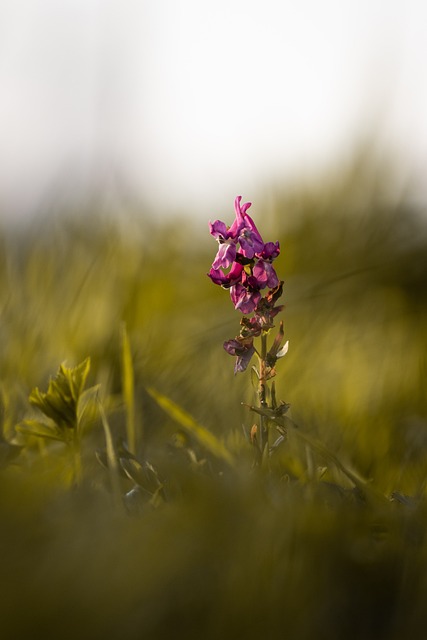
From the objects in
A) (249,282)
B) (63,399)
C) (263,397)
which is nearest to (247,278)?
(249,282)

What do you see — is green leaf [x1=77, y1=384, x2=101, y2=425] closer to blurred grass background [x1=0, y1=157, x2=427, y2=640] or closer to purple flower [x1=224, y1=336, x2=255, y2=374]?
blurred grass background [x1=0, y1=157, x2=427, y2=640]

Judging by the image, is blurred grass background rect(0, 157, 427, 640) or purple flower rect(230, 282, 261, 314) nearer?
blurred grass background rect(0, 157, 427, 640)

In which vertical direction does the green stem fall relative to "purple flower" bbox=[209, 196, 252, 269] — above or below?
below

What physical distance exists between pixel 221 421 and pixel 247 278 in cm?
19

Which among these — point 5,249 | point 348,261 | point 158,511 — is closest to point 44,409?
point 158,511

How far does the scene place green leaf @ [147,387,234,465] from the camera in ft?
2.76

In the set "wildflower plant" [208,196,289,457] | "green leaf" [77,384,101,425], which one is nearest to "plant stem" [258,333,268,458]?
"wildflower plant" [208,196,289,457]

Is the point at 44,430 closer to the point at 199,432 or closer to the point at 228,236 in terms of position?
the point at 199,432

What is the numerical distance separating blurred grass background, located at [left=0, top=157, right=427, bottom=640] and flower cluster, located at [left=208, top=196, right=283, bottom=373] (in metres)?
0.09

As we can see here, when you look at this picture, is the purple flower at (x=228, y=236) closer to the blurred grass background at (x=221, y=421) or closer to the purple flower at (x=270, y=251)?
the purple flower at (x=270, y=251)

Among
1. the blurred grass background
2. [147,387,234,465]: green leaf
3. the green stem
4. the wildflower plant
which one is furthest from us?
the wildflower plant

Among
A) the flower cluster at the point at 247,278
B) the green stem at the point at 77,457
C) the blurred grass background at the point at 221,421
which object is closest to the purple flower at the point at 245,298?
the flower cluster at the point at 247,278

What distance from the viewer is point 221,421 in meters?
0.99

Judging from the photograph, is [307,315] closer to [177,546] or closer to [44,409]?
[44,409]
